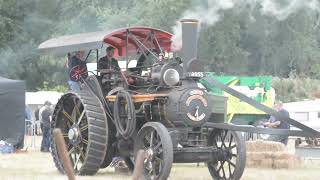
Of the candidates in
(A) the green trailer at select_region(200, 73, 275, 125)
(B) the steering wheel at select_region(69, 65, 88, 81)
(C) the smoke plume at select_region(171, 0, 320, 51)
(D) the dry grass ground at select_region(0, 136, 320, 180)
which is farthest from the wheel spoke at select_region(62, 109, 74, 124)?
(A) the green trailer at select_region(200, 73, 275, 125)

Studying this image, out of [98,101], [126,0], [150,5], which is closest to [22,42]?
[126,0]

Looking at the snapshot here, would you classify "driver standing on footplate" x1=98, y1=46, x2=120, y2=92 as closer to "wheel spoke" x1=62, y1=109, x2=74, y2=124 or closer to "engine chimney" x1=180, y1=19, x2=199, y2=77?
"wheel spoke" x1=62, y1=109, x2=74, y2=124

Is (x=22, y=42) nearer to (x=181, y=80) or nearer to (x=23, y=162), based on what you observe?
(x=23, y=162)

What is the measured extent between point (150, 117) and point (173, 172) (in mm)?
1841

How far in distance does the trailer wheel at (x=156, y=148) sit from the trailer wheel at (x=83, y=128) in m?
0.70

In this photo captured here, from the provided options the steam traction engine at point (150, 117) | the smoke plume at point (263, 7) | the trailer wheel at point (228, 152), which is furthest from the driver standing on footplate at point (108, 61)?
the smoke plume at point (263, 7)

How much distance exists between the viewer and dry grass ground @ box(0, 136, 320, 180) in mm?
10402

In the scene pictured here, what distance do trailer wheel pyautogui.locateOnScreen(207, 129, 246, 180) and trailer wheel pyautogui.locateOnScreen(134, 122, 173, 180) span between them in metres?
1.04

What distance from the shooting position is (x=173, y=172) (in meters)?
11.3

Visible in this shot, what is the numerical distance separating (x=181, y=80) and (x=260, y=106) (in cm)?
137

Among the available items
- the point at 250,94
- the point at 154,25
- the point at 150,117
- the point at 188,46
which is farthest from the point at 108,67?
the point at 250,94

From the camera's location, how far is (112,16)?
28.2m

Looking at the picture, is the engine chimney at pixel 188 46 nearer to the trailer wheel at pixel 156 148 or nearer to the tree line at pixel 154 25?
the trailer wheel at pixel 156 148

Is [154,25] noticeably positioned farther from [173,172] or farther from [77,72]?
[77,72]
